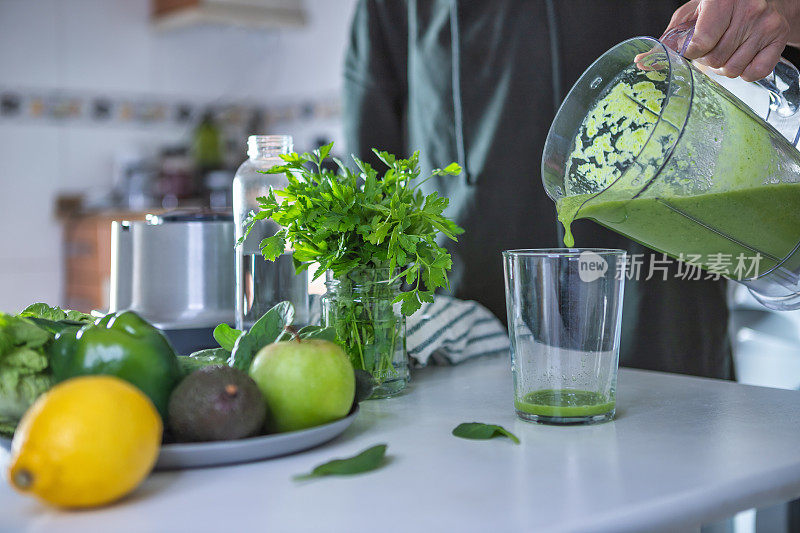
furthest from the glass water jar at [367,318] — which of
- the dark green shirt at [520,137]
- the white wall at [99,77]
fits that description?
the white wall at [99,77]

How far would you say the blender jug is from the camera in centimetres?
79

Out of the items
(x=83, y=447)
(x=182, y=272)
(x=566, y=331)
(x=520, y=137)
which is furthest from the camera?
(x=520, y=137)

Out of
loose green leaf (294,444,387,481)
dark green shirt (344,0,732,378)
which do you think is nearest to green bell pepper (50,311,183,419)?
loose green leaf (294,444,387,481)

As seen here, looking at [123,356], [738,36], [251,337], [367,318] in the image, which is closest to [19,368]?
[123,356]

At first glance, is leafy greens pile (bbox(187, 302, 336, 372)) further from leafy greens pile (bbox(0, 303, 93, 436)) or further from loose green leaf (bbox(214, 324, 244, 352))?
leafy greens pile (bbox(0, 303, 93, 436))

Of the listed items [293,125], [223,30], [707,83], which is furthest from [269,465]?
[223,30]

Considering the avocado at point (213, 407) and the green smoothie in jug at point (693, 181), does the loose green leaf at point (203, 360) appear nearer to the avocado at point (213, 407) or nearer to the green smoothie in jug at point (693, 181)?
the avocado at point (213, 407)

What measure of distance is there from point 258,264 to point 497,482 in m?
0.47

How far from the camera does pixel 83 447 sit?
Result: 1.65 ft

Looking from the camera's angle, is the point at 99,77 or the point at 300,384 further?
the point at 99,77

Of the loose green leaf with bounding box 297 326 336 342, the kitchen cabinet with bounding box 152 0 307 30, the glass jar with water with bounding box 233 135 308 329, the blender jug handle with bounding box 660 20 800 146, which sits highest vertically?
the kitchen cabinet with bounding box 152 0 307 30

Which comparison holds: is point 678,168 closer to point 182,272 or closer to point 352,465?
point 352,465

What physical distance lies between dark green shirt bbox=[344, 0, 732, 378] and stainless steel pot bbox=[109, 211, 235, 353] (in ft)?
1.58

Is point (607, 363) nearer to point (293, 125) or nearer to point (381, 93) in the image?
point (381, 93)
